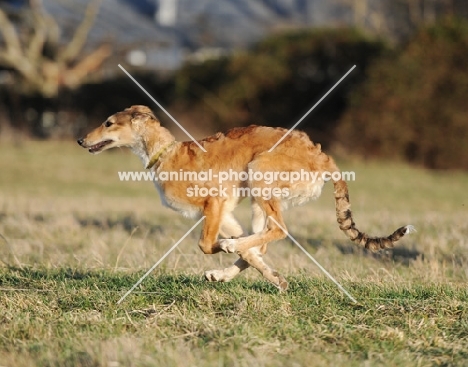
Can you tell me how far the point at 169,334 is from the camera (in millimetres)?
5965

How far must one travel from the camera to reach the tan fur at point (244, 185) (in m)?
7.68

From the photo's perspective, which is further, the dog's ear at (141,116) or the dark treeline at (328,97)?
the dark treeline at (328,97)

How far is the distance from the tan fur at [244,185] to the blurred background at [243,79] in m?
23.2

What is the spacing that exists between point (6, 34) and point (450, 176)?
66.0ft

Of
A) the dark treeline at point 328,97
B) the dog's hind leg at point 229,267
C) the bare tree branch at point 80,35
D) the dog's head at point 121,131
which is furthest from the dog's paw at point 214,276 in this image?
the bare tree branch at point 80,35

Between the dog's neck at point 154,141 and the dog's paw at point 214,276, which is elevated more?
the dog's neck at point 154,141

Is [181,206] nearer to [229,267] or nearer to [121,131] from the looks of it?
[229,267]

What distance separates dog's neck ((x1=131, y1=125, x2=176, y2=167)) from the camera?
323 inches

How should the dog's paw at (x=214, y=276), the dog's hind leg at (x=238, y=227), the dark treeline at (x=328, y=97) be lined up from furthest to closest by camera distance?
the dark treeline at (x=328, y=97), the dog's hind leg at (x=238, y=227), the dog's paw at (x=214, y=276)

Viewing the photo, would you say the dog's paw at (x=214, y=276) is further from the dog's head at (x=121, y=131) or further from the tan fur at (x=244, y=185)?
the dog's head at (x=121, y=131)

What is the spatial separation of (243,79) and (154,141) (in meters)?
26.6

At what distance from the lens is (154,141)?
27.1ft

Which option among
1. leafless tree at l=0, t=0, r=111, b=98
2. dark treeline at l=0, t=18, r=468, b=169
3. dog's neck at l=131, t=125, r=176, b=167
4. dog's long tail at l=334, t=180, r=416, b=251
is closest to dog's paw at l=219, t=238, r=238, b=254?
dog's long tail at l=334, t=180, r=416, b=251

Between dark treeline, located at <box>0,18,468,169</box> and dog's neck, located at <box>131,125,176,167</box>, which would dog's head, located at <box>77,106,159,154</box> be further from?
dark treeline, located at <box>0,18,468,169</box>
